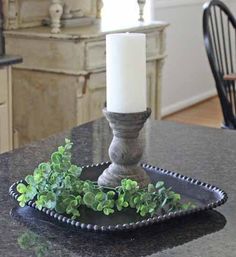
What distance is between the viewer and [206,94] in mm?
6191

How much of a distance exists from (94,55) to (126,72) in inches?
88.6

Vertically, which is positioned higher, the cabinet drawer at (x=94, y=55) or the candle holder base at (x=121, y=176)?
the cabinet drawer at (x=94, y=55)

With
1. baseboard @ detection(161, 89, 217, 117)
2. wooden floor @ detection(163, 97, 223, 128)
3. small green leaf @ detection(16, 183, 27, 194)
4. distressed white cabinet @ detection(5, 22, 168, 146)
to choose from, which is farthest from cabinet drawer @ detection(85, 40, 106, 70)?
small green leaf @ detection(16, 183, 27, 194)

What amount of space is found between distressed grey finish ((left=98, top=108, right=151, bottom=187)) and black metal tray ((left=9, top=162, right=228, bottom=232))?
0.08m

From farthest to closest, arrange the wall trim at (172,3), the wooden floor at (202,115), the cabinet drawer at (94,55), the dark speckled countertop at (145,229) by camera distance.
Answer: the wooden floor at (202,115) < the wall trim at (172,3) < the cabinet drawer at (94,55) < the dark speckled countertop at (145,229)

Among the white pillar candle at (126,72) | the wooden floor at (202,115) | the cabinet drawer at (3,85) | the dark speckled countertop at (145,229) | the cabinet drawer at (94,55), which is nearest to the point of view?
the dark speckled countertop at (145,229)

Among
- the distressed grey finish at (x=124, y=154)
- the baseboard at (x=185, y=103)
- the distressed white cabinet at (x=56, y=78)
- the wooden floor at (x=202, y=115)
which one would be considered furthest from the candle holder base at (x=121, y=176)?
the baseboard at (x=185, y=103)

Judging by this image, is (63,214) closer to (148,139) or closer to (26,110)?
(148,139)

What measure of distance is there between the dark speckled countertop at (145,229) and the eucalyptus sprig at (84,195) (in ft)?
0.10

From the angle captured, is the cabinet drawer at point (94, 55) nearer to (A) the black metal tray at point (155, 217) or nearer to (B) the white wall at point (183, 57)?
(B) the white wall at point (183, 57)

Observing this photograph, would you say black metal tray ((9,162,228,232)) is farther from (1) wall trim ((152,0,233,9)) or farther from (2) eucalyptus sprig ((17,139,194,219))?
(1) wall trim ((152,0,233,9))

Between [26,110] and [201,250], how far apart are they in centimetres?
263

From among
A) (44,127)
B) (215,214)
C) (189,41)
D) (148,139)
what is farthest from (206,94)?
(215,214)

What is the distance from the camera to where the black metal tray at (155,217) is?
3.57 feet
